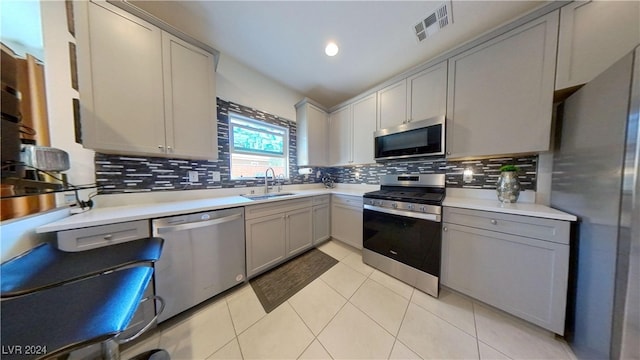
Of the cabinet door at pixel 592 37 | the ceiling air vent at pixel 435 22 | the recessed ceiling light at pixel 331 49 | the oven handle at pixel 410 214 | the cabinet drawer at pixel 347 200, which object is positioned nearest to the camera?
the cabinet door at pixel 592 37

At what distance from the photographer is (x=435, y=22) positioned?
1600 millimetres

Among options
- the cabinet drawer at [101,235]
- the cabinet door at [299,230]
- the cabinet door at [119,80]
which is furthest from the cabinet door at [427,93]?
the cabinet drawer at [101,235]

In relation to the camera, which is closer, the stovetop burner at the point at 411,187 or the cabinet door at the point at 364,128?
the stovetop burner at the point at 411,187

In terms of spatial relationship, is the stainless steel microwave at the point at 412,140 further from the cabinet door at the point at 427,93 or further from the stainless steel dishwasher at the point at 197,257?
the stainless steel dishwasher at the point at 197,257

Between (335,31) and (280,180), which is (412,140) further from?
(280,180)

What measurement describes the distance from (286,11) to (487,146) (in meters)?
2.25

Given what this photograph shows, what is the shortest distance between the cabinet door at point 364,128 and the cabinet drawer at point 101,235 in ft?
8.04

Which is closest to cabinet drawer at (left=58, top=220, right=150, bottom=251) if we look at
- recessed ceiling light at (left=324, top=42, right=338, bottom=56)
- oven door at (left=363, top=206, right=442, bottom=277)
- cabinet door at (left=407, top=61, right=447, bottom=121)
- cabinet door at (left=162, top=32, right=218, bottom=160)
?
cabinet door at (left=162, top=32, right=218, bottom=160)

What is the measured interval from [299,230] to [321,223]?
1.42 feet

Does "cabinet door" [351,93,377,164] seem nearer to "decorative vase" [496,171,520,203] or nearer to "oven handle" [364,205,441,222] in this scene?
"oven handle" [364,205,441,222]

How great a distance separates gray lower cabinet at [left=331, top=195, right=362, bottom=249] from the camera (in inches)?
93.6

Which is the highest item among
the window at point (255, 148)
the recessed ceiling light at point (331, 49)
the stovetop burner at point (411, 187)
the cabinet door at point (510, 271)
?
the recessed ceiling light at point (331, 49)

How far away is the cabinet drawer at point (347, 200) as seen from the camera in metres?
2.37

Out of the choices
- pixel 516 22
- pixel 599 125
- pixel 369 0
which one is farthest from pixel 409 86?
pixel 599 125
